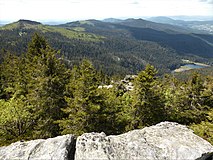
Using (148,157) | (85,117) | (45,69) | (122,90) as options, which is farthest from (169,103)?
(148,157)

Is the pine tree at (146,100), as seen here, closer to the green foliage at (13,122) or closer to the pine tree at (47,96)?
the pine tree at (47,96)

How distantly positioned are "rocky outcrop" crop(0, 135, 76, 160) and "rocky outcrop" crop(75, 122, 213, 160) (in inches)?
27.9

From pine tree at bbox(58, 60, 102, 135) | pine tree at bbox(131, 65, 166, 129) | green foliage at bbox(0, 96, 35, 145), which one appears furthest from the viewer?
pine tree at bbox(131, 65, 166, 129)

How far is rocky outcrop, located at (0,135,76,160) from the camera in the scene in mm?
15156

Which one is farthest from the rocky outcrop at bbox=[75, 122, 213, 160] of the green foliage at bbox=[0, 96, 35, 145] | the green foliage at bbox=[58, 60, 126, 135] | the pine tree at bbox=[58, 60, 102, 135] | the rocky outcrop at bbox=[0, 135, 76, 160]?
the green foliage at bbox=[0, 96, 35, 145]

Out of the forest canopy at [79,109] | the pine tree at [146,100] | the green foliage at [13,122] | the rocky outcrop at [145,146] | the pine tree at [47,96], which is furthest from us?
the pine tree at [146,100]

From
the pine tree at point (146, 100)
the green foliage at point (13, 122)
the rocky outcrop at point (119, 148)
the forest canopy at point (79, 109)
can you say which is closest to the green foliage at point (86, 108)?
the forest canopy at point (79, 109)

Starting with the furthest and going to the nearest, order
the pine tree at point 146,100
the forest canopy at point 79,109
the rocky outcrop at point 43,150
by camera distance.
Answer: the pine tree at point 146,100 → the forest canopy at point 79,109 → the rocky outcrop at point 43,150

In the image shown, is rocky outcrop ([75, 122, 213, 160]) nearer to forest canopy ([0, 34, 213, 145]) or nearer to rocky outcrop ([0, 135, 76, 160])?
rocky outcrop ([0, 135, 76, 160])

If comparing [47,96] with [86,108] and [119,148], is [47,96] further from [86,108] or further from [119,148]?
[119,148]

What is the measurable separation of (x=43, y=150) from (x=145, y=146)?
7.63 metres

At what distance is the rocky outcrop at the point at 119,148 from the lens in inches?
587

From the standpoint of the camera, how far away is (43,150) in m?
15.8

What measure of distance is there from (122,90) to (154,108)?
18057mm
